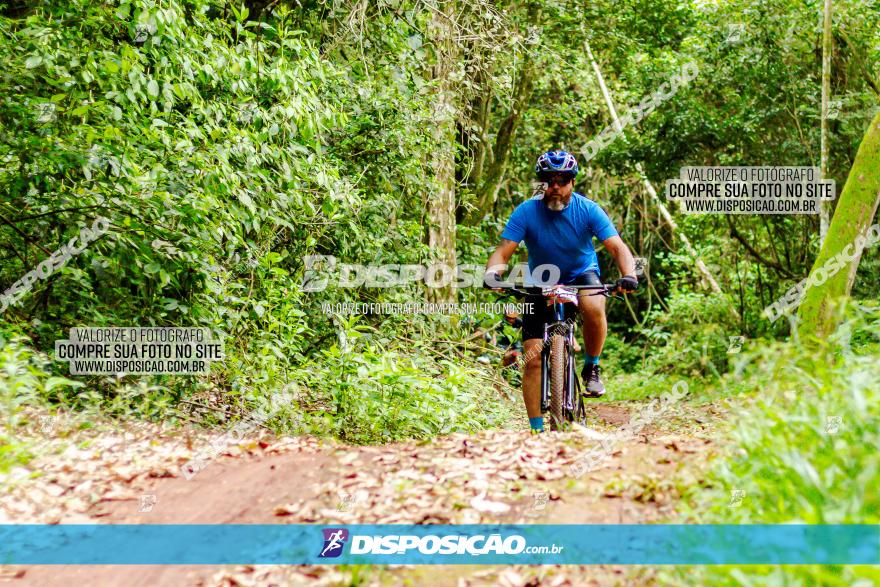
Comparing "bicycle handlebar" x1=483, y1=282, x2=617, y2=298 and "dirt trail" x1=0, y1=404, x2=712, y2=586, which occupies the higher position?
"bicycle handlebar" x1=483, y1=282, x2=617, y2=298

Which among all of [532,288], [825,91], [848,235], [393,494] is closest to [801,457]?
[393,494]

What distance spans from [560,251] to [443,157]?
241 inches

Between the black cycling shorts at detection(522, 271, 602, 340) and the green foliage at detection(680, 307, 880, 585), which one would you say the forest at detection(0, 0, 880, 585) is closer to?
the green foliage at detection(680, 307, 880, 585)

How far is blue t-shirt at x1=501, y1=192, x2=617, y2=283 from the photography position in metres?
6.59

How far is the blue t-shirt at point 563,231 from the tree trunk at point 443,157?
18.5 feet

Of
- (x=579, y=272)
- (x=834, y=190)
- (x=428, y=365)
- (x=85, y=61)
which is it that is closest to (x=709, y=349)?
(x=834, y=190)

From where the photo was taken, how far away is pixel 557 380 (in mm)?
6223

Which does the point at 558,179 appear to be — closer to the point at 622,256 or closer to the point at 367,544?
the point at 622,256

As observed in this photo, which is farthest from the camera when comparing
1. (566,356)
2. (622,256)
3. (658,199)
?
(658,199)

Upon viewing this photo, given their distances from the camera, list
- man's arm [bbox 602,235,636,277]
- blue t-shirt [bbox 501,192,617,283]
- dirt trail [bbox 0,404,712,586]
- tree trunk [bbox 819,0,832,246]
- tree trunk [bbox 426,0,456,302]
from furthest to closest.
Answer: tree trunk [bbox 426,0,456,302], tree trunk [bbox 819,0,832,246], blue t-shirt [bbox 501,192,617,283], man's arm [bbox 602,235,636,277], dirt trail [bbox 0,404,712,586]

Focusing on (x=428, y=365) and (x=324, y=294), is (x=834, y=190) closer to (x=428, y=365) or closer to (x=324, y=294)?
(x=428, y=365)

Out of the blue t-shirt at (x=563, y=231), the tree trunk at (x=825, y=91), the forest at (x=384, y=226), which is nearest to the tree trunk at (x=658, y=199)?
the forest at (x=384, y=226)

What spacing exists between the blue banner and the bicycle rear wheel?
2.43 meters

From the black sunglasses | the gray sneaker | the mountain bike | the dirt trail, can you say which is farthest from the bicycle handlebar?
the dirt trail
